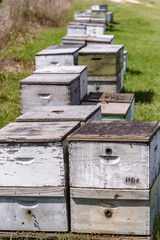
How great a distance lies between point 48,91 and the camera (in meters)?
6.05

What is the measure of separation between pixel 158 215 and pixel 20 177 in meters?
1.33

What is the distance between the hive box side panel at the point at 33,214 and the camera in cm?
393

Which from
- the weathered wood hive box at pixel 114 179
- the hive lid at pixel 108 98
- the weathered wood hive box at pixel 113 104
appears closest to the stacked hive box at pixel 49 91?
the weathered wood hive box at pixel 113 104

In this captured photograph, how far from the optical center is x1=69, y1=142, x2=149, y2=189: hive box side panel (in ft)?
12.0

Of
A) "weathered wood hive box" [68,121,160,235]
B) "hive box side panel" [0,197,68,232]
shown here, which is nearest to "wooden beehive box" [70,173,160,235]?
"weathered wood hive box" [68,121,160,235]

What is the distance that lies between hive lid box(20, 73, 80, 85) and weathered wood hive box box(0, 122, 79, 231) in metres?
1.93

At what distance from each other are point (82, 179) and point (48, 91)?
2.46 meters

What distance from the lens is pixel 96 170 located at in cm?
375

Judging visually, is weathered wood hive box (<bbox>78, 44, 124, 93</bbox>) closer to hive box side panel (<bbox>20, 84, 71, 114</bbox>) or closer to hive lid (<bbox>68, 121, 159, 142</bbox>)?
hive box side panel (<bbox>20, 84, 71, 114</bbox>)

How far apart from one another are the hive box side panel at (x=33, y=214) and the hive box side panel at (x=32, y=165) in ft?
→ 0.54

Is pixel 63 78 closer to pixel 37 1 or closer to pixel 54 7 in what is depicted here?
pixel 37 1

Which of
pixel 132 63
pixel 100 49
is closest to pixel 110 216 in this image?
pixel 100 49

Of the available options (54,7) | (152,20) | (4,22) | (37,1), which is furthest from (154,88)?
(152,20)

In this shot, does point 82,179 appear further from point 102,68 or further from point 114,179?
point 102,68
